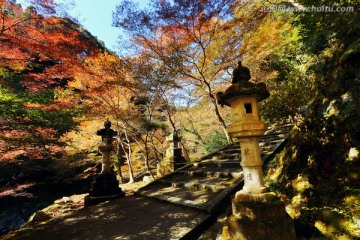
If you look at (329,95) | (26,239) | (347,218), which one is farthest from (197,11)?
(26,239)

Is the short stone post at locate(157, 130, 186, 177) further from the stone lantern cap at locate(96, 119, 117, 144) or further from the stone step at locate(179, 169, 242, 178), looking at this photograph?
the stone lantern cap at locate(96, 119, 117, 144)

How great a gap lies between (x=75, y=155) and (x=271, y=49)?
57.2ft

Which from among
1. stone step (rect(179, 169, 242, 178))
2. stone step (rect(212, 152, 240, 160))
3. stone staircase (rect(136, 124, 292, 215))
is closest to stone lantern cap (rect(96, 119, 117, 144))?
stone staircase (rect(136, 124, 292, 215))

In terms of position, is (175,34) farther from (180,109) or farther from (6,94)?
(180,109)

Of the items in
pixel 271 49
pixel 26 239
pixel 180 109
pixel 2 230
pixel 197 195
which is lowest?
pixel 2 230

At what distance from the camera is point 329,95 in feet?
13.7

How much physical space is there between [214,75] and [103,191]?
24.5 feet

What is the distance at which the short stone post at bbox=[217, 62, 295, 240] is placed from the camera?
7.47ft

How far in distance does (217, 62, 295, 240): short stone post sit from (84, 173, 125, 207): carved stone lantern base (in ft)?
15.1

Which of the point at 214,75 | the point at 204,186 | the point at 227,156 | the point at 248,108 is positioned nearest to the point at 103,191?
the point at 204,186

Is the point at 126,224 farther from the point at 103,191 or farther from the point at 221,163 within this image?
the point at 221,163

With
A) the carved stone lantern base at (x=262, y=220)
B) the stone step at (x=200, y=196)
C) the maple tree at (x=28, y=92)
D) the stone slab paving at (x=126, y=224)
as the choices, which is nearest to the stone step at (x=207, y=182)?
the stone step at (x=200, y=196)

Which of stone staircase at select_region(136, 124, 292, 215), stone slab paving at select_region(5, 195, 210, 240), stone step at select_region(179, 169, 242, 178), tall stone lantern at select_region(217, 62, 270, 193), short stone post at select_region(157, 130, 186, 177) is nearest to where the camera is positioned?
tall stone lantern at select_region(217, 62, 270, 193)

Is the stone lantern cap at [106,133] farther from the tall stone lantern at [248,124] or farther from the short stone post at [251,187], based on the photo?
the tall stone lantern at [248,124]
